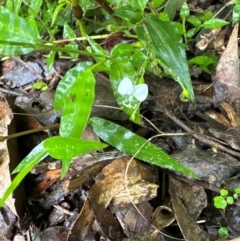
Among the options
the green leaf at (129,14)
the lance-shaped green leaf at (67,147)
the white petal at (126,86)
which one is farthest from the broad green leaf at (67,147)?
the green leaf at (129,14)

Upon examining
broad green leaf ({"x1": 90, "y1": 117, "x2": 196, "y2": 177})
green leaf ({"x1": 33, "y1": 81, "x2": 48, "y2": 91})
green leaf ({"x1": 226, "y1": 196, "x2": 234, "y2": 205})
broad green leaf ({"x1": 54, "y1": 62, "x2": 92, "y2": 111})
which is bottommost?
green leaf ({"x1": 226, "y1": 196, "x2": 234, "y2": 205})

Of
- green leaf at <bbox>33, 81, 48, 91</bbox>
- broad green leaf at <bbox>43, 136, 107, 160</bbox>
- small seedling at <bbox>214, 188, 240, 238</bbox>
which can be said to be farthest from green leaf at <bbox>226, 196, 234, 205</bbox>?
green leaf at <bbox>33, 81, 48, 91</bbox>

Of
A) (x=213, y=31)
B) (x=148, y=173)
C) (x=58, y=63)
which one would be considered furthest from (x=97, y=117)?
(x=213, y=31)

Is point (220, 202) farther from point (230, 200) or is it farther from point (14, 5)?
point (14, 5)

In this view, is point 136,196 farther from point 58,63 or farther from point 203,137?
point 58,63

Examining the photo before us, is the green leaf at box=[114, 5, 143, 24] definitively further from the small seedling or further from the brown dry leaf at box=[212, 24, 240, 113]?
the small seedling

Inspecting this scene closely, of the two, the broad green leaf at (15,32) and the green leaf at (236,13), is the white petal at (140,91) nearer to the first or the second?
the broad green leaf at (15,32)
